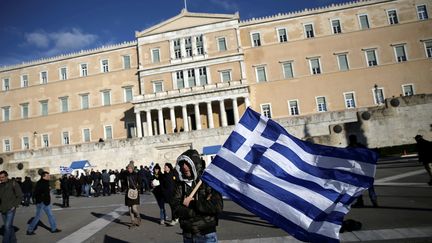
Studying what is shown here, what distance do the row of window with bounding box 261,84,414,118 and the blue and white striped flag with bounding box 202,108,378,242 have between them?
121ft

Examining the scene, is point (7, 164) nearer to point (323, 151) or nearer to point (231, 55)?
point (231, 55)

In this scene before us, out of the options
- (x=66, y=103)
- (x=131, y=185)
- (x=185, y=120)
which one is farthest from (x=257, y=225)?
(x=66, y=103)

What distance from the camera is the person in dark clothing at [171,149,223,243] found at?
3.37 m

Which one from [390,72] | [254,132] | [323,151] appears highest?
[390,72]

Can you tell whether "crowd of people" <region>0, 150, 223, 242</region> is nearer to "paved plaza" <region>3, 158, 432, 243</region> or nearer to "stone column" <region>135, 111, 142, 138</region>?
"paved plaza" <region>3, 158, 432, 243</region>

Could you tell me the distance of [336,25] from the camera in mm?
Result: 41375

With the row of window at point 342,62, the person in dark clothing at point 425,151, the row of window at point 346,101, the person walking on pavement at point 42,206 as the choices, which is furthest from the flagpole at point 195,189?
the row of window at point 342,62

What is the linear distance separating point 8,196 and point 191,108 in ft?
111

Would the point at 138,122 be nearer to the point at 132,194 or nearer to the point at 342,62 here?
the point at 342,62

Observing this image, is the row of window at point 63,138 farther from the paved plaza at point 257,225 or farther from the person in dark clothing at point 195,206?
the person in dark clothing at point 195,206

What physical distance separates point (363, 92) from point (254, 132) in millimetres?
40323

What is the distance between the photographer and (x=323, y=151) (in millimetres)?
4086

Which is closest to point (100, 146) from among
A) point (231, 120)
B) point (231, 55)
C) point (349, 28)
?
point (231, 120)

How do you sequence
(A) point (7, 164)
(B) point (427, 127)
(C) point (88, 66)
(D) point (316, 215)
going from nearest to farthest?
(D) point (316, 215) → (B) point (427, 127) → (A) point (7, 164) → (C) point (88, 66)
